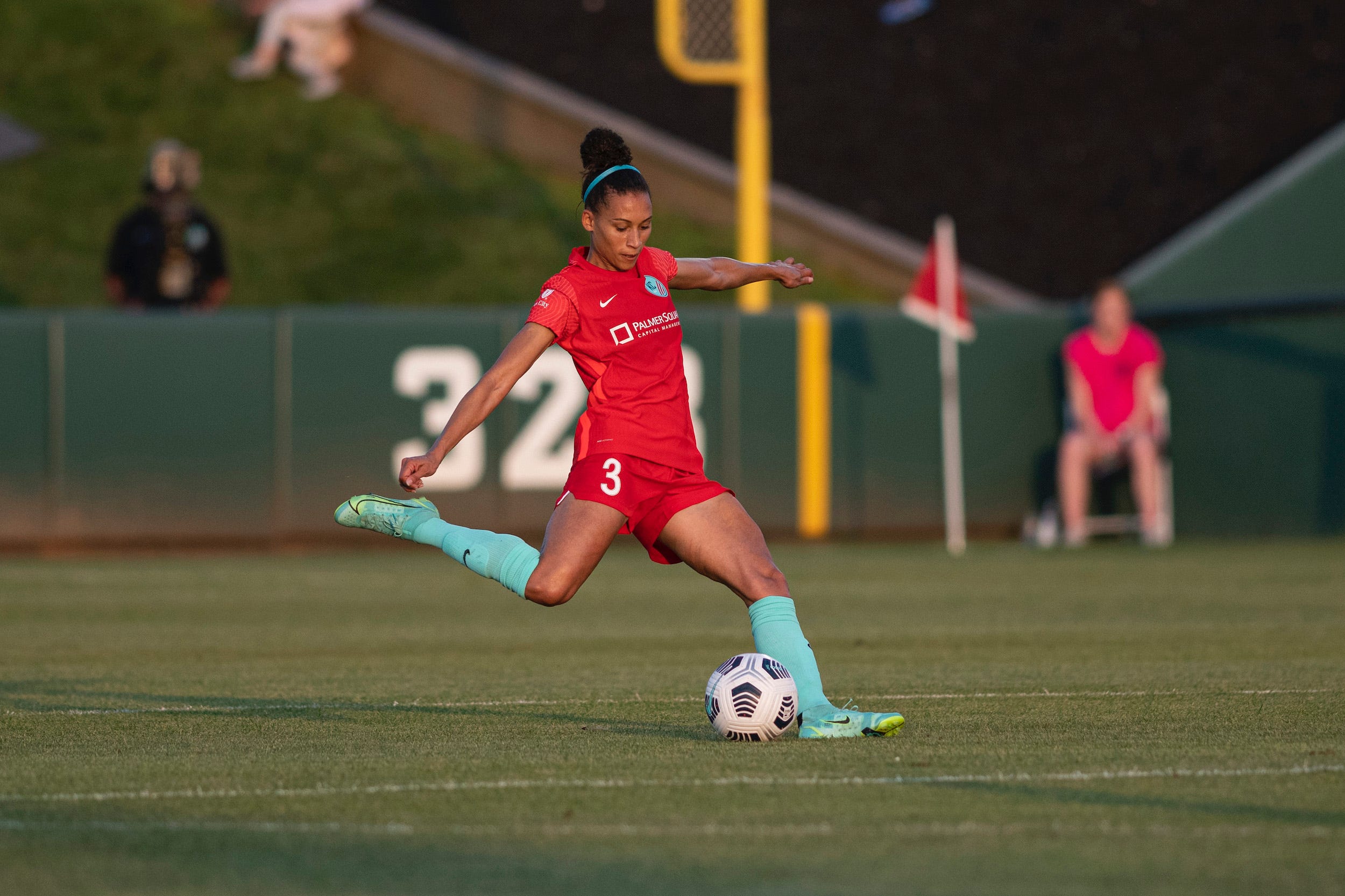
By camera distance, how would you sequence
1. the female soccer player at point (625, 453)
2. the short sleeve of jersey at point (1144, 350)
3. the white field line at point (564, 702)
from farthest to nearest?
the short sleeve of jersey at point (1144, 350), the white field line at point (564, 702), the female soccer player at point (625, 453)

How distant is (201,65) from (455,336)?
12409mm

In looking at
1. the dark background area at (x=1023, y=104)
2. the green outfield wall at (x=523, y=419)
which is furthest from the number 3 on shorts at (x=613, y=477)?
the dark background area at (x=1023, y=104)

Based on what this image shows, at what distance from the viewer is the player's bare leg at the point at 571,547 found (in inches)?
237

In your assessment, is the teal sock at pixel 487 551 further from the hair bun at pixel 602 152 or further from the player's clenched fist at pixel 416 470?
the hair bun at pixel 602 152

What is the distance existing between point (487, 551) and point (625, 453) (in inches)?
21.7

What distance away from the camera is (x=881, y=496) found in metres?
16.2

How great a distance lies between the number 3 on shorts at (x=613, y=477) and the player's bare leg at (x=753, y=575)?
199 mm

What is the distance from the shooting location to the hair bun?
608 centimetres

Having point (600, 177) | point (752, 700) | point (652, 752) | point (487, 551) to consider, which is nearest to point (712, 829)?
point (652, 752)

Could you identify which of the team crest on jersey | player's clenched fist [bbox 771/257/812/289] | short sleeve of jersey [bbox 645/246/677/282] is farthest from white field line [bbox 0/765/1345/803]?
Result: player's clenched fist [bbox 771/257/812/289]

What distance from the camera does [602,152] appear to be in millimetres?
6074

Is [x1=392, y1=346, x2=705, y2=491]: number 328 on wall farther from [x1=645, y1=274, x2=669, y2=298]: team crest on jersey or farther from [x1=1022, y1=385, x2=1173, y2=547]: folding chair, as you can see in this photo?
[x1=645, y1=274, x2=669, y2=298]: team crest on jersey

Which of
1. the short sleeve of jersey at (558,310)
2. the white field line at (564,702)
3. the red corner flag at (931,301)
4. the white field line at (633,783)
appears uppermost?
the red corner flag at (931,301)

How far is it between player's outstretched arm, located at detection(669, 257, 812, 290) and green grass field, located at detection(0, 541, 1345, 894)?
4.84ft
